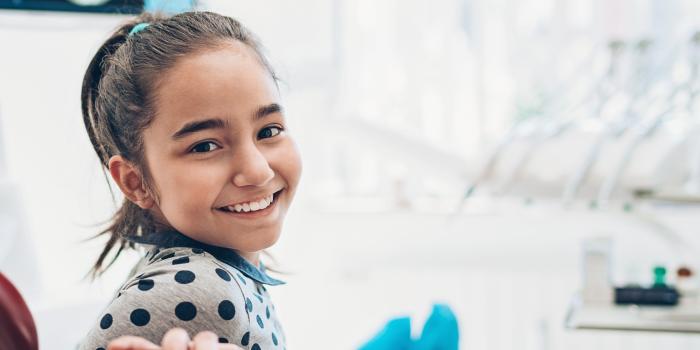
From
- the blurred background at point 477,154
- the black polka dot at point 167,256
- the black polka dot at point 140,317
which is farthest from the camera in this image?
the blurred background at point 477,154

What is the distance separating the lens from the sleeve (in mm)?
744

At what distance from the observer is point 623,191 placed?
1978 millimetres

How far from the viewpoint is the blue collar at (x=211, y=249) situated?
88 centimetres

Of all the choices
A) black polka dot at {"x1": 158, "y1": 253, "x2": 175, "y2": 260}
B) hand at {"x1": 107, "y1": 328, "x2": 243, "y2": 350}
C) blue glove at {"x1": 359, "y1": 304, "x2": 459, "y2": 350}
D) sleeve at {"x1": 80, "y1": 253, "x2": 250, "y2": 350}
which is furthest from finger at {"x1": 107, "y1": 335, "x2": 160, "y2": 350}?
blue glove at {"x1": 359, "y1": 304, "x2": 459, "y2": 350}

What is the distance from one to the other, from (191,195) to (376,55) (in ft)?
6.32

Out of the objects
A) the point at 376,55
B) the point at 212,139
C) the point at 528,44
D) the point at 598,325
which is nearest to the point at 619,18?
the point at 528,44

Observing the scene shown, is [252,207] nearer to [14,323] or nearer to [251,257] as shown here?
[251,257]

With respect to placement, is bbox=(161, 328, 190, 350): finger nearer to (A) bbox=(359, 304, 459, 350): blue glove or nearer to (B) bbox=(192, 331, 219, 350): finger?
(B) bbox=(192, 331, 219, 350): finger

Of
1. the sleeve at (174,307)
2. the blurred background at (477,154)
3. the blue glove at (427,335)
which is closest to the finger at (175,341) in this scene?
the sleeve at (174,307)

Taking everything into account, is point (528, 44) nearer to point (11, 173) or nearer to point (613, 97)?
point (613, 97)

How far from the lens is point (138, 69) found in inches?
33.8

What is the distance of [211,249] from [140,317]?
0.15 m

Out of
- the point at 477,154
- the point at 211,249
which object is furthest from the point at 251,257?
the point at 477,154

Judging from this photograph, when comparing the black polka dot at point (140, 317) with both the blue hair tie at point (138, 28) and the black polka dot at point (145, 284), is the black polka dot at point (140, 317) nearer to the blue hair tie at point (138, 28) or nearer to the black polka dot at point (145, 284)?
the black polka dot at point (145, 284)
